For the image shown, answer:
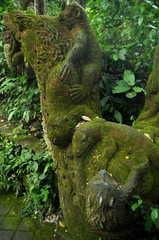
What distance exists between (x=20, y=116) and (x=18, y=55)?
1.78 m

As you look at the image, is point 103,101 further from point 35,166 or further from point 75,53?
point 35,166

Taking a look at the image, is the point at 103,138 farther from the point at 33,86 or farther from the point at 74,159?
the point at 33,86

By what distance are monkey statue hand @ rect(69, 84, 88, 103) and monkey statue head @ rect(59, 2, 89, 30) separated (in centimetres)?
69

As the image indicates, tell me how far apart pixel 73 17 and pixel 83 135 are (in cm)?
124

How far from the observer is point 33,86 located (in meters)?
3.17

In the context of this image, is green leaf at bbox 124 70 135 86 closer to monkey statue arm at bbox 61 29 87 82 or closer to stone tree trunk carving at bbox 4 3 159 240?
stone tree trunk carving at bbox 4 3 159 240

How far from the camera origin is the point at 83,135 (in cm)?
150

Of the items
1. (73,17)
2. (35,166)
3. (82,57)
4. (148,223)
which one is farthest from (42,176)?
(73,17)

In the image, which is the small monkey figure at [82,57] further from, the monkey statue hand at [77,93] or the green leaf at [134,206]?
the green leaf at [134,206]

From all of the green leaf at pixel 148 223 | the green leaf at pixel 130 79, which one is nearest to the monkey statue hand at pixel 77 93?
the green leaf at pixel 130 79

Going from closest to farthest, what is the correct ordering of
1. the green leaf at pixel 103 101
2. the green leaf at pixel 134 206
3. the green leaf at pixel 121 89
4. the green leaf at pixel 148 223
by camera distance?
the green leaf at pixel 134 206 < the green leaf at pixel 148 223 < the green leaf at pixel 121 89 < the green leaf at pixel 103 101

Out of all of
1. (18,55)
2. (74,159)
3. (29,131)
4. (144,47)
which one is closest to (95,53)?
(18,55)

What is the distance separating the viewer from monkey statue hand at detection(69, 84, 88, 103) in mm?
1719

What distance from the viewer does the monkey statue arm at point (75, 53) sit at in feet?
5.62
